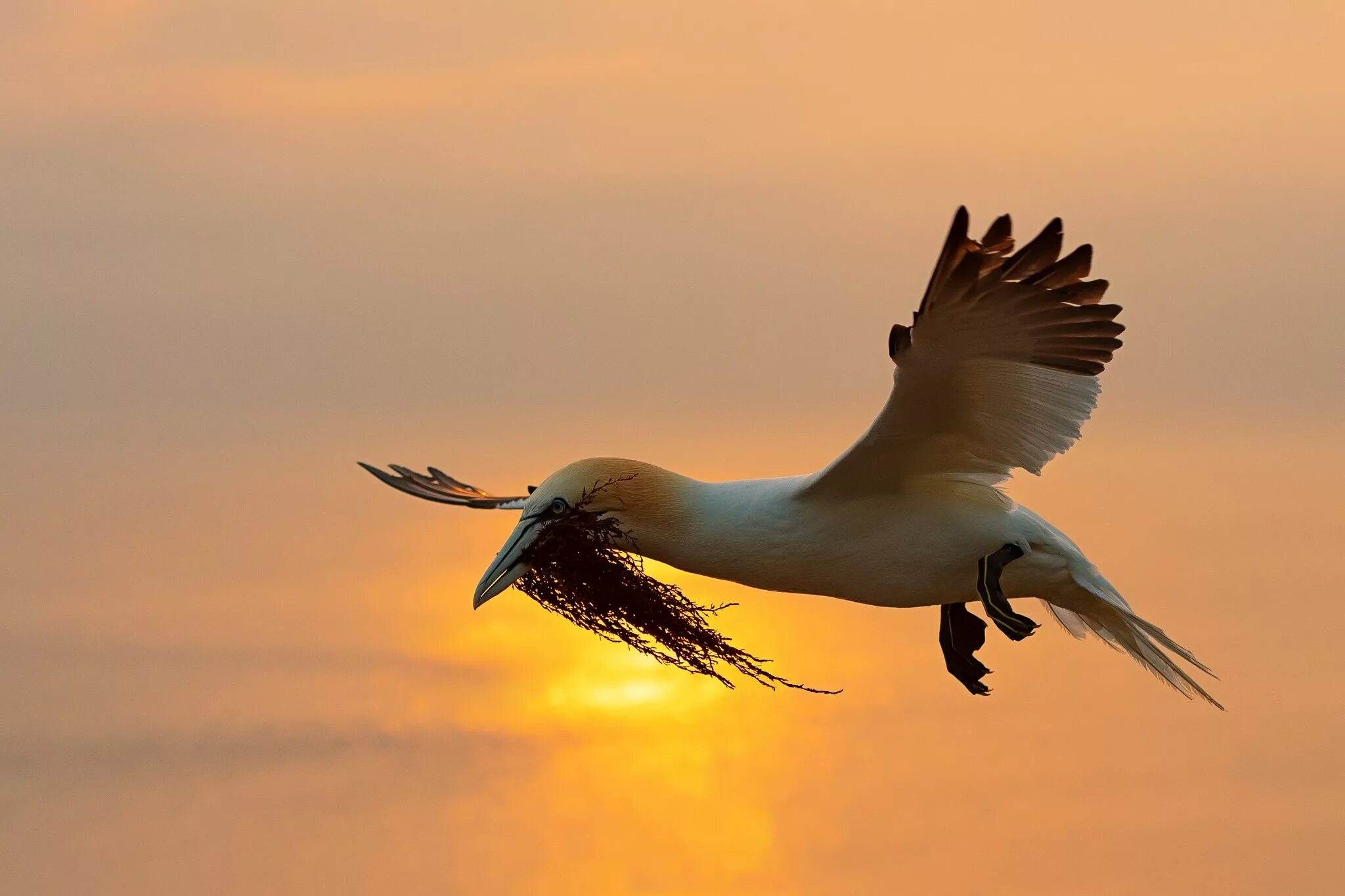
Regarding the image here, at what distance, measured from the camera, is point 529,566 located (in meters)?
11.1

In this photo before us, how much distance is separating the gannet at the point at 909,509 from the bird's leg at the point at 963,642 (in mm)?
764

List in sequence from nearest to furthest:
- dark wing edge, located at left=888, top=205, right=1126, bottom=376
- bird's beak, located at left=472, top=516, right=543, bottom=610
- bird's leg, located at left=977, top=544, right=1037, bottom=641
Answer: dark wing edge, located at left=888, top=205, right=1126, bottom=376 → bird's beak, located at left=472, top=516, right=543, bottom=610 → bird's leg, located at left=977, top=544, right=1037, bottom=641

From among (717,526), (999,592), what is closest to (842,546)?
(717,526)

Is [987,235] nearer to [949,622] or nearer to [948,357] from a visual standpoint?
[948,357]

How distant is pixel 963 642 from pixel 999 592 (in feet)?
4.21

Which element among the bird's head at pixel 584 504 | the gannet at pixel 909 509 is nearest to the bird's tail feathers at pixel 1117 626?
the gannet at pixel 909 509

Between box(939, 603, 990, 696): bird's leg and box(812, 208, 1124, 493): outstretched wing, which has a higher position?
box(812, 208, 1124, 493): outstretched wing

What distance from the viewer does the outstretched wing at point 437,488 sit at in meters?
14.0

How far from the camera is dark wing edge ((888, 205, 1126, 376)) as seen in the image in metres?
9.69

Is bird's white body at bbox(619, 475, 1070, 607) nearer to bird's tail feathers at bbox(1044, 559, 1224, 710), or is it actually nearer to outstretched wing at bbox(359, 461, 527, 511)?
bird's tail feathers at bbox(1044, 559, 1224, 710)

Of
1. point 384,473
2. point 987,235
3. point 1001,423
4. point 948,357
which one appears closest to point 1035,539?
point 1001,423

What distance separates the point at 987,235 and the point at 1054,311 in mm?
627

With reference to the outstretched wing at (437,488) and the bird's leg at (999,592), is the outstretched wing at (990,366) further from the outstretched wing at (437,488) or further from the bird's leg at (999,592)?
the outstretched wing at (437,488)

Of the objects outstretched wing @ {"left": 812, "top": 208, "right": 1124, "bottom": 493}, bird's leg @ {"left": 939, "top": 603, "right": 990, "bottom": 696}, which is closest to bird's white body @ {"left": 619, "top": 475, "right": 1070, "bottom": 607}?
outstretched wing @ {"left": 812, "top": 208, "right": 1124, "bottom": 493}
